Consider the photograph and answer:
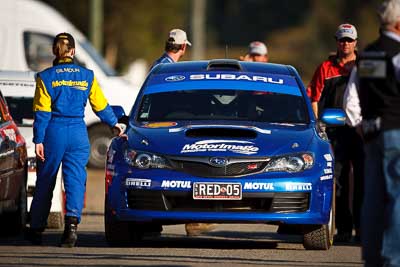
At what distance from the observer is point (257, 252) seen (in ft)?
38.7

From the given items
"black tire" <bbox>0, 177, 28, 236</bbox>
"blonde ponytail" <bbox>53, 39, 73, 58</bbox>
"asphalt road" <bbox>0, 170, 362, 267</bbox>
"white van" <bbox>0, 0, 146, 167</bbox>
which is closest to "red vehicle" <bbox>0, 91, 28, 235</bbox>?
"black tire" <bbox>0, 177, 28, 236</bbox>

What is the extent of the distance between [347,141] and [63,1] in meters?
31.0

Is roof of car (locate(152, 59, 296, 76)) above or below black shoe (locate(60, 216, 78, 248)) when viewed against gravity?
above

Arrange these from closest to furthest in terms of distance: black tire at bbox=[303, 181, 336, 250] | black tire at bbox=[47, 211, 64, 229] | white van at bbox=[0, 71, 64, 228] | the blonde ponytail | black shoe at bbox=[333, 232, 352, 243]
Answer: black tire at bbox=[303, 181, 336, 250] < the blonde ponytail < black shoe at bbox=[333, 232, 352, 243] < black tire at bbox=[47, 211, 64, 229] < white van at bbox=[0, 71, 64, 228]

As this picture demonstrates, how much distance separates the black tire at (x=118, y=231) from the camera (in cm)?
1178

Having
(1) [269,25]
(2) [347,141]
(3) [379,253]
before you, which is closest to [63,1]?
(2) [347,141]

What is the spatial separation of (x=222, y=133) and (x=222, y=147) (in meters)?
0.35

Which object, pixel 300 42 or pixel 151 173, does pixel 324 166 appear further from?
pixel 300 42

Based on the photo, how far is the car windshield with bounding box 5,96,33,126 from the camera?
15.6m

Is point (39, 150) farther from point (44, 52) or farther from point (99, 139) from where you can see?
point (44, 52)

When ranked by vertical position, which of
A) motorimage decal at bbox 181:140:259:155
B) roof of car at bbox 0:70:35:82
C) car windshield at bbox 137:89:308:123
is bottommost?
motorimage decal at bbox 181:140:259:155

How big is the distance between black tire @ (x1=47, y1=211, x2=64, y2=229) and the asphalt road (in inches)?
8.5

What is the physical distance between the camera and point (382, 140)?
346 inches

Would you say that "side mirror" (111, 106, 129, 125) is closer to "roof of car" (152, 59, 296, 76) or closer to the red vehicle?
"roof of car" (152, 59, 296, 76)
